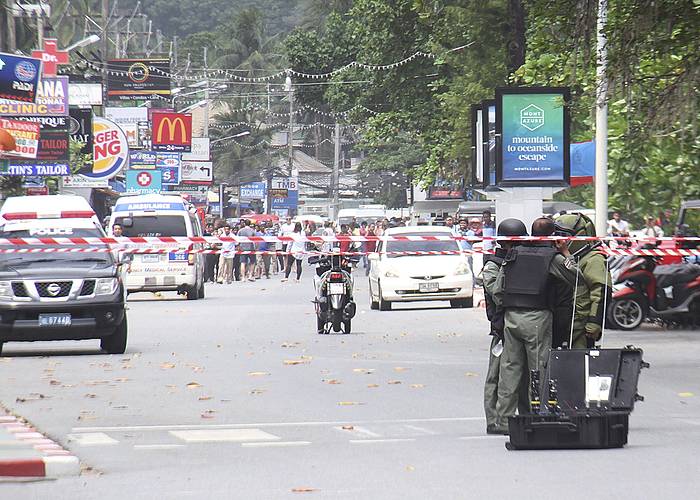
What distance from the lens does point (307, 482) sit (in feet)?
30.1

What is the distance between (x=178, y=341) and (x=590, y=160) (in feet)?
47.3

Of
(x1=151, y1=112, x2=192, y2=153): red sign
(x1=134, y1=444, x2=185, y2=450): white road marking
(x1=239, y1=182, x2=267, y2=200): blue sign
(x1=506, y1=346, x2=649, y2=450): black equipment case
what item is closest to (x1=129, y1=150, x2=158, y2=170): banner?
(x1=151, y1=112, x2=192, y2=153): red sign

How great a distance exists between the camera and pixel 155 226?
35875mm

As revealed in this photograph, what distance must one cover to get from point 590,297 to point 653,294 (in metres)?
11.6

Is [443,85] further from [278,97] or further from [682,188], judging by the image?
[278,97]

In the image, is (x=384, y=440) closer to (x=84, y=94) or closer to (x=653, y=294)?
(x=653, y=294)

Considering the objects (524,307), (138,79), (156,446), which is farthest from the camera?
(138,79)

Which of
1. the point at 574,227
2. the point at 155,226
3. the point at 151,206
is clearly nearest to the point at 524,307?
the point at 574,227

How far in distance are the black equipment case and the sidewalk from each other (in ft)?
9.76

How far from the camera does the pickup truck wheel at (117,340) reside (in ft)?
64.2

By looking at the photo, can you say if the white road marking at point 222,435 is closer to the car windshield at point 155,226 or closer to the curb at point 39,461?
the curb at point 39,461

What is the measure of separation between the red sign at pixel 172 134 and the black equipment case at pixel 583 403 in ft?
173

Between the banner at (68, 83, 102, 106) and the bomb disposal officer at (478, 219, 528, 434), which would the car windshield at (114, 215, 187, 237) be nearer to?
the banner at (68, 83, 102, 106)

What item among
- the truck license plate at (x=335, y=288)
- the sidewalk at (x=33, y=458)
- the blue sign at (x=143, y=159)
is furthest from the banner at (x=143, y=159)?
the sidewalk at (x=33, y=458)
